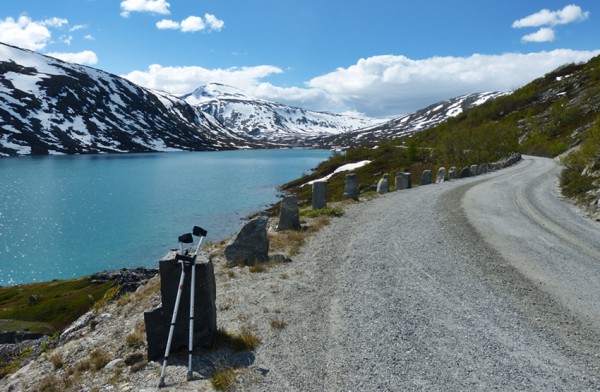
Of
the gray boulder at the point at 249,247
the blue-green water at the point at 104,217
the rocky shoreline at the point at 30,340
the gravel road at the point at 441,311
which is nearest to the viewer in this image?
the gravel road at the point at 441,311

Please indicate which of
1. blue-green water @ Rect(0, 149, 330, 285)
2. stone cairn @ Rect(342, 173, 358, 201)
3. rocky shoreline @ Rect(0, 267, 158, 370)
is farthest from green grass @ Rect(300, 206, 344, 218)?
blue-green water @ Rect(0, 149, 330, 285)

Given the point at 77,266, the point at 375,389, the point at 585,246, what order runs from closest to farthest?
the point at 375,389, the point at 585,246, the point at 77,266

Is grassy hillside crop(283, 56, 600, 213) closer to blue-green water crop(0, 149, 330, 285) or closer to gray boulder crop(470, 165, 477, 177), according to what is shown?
gray boulder crop(470, 165, 477, 177)

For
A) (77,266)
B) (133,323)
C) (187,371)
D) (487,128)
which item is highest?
(487,128)

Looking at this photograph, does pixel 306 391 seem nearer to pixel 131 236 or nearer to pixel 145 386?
pixel 145 386

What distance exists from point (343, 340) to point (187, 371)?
3423 millimetres

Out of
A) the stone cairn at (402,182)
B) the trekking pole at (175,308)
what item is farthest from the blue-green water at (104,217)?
Answer: the trekking pole at (175,308)

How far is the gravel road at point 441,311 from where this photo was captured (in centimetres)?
764

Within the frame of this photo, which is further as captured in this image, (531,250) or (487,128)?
(487,128)

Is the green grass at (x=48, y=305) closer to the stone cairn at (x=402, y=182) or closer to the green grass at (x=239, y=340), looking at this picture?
the green grass at (x=239, y=340)

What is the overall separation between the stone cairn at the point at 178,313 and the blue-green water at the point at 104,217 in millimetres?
29634

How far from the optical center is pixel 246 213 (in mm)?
57531

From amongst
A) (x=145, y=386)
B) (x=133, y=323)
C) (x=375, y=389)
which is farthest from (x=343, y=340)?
(x=133, y=323)

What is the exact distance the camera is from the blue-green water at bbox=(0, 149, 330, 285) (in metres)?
40.1
